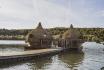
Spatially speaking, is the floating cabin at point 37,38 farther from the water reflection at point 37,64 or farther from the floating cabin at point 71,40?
the water reflection at point 37,64

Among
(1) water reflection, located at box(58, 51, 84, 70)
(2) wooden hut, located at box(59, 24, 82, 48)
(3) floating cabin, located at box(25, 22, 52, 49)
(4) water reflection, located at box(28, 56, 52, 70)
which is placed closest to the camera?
(4) water reflection, located at box(28, 56, 52, 70)

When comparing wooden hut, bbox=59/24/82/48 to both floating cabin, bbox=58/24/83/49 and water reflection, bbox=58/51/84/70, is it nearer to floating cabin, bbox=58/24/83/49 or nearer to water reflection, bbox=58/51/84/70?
floating cabin, bbox=58/24/83/49

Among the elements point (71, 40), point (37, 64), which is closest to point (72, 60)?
point (37, 64)

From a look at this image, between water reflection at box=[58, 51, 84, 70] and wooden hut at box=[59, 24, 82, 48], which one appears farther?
wooden hut at box=[59, 24, 82, 48]

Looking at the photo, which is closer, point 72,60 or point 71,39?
point 72,60

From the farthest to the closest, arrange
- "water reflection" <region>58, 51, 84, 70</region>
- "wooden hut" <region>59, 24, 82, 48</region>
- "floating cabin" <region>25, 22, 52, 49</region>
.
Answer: "wooden hut" <region>59, 24, 82, 48</region>
"floating cabin" <region>25, 22, 52, 49</region>
"water reflection" <region>58, 51, 84, 70</region>

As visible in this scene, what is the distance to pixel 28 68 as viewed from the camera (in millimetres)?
38562

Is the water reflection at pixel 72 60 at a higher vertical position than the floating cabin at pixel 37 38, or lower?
lower

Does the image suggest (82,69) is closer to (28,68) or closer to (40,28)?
(28,68)

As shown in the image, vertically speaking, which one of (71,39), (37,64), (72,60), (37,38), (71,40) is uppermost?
(37,38)

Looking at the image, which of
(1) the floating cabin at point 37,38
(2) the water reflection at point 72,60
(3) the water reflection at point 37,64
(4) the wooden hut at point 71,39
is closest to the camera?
(3) the water reflection at point 37,64

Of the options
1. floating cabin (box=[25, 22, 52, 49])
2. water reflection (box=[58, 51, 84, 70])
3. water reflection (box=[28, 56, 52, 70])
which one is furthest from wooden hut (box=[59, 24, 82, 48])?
water reflection (box=[28, 56, 52, 70])

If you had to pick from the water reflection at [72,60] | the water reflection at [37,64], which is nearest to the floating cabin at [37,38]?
the water reflection at [72,60]

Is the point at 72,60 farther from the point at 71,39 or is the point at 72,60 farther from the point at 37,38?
the point at 71,39
